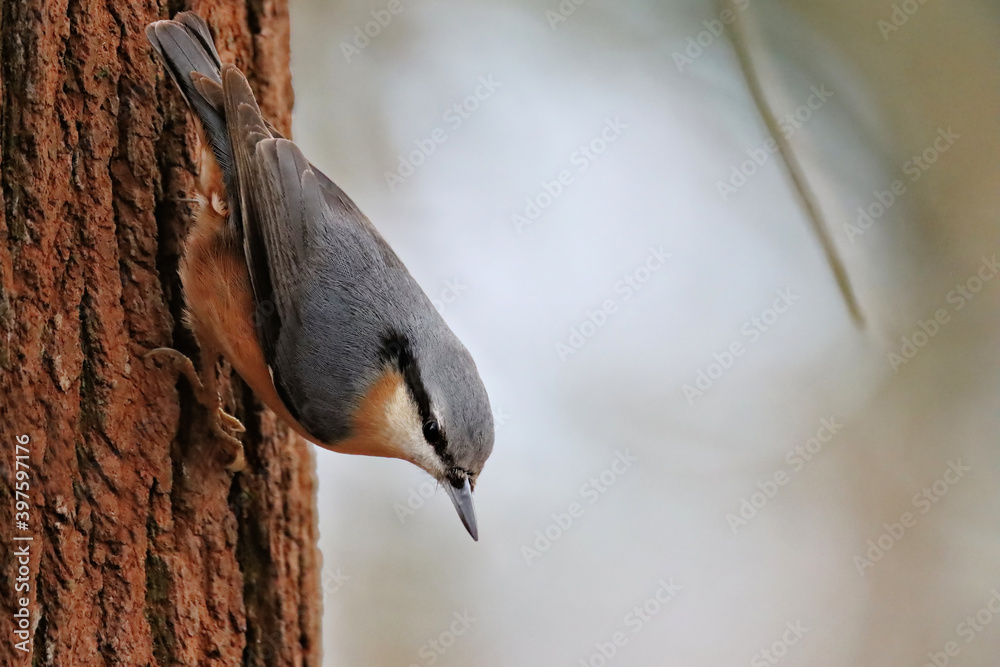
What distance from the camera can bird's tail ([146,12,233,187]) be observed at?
2049 millimetres

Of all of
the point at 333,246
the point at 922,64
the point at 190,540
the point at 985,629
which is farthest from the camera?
the point at 985,629

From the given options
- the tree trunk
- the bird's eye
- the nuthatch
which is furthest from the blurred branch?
the tree trunk

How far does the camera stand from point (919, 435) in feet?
13.3

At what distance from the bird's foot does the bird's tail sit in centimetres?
56

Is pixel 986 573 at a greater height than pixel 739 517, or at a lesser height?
greater

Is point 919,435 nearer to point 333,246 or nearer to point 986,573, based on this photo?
point 986,573

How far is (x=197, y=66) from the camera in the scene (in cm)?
207

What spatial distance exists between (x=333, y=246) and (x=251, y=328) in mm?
334

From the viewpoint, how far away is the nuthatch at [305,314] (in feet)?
6.88

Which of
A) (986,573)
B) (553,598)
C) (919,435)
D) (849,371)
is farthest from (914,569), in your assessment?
(553,598)

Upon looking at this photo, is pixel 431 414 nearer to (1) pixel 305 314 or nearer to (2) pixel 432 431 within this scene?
(2) pixel 432 431

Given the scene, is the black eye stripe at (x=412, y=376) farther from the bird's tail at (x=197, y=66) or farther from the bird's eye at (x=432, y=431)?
the bird's tail at (x=197, y=66)

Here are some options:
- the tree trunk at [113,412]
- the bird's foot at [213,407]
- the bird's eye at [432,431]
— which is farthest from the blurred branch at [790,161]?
the bird's foot at [213,407]

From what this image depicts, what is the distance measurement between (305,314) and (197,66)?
0.73 metres
